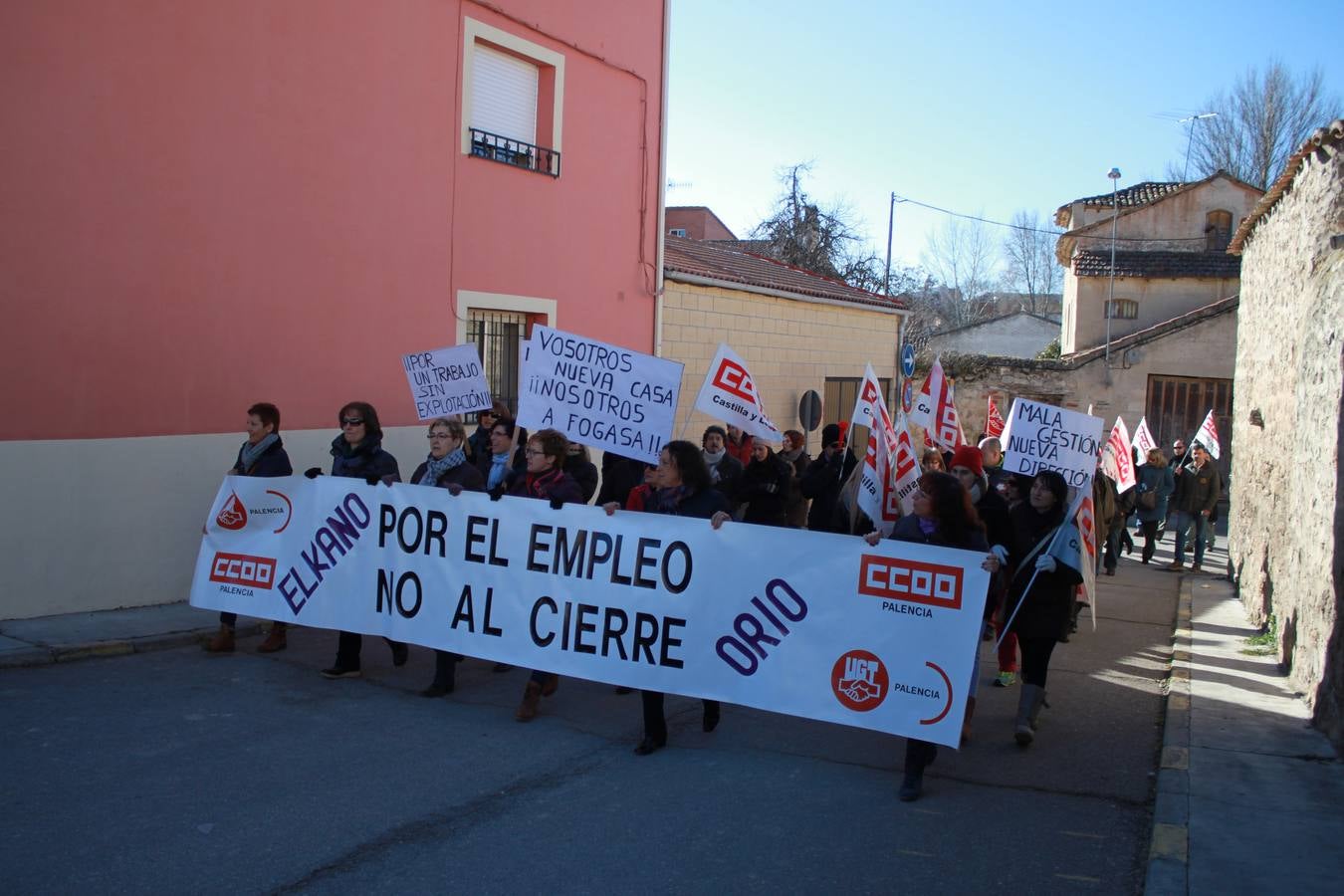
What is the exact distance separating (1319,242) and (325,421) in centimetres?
877

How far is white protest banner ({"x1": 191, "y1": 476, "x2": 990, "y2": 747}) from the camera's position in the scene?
18.5 feet

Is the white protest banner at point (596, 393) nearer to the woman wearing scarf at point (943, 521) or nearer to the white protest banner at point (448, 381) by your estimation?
the white protest banner at point (448, 381)

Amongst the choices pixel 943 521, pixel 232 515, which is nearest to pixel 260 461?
pixel 232 515

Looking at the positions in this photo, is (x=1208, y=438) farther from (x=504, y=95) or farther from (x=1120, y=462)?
(x=504, y=95)

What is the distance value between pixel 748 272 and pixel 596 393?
11929 millimetres

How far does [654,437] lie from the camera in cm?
822

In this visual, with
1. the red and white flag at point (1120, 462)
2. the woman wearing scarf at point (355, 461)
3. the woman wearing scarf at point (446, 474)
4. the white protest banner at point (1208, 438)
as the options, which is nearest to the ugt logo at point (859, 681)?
the woman wearing scarf at point (446, 474)

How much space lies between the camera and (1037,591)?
651 centimetres

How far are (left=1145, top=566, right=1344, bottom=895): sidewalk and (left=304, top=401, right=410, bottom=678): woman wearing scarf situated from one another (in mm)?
4864

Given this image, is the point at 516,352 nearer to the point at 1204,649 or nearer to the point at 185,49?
the point at 185,49

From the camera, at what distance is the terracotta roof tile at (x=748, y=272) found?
17453 mm

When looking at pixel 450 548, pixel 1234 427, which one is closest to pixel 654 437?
pixel 450 548

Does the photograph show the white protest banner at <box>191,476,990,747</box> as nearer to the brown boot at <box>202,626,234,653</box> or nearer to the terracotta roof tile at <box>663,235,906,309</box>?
the brown boot at <box>202,626,234,653</box>

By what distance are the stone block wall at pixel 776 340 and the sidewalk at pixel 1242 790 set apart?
760 centimetres
